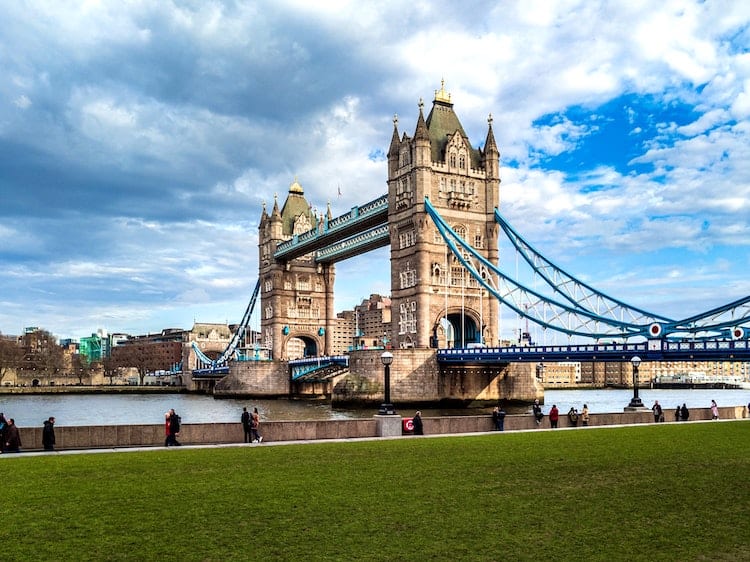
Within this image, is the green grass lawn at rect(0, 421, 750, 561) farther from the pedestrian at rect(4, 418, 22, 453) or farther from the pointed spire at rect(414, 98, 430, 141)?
the pointed spire at rect(414, 98, 430, 141)

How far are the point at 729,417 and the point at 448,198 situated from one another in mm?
38855

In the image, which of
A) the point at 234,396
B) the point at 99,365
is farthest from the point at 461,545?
the point at 99,365

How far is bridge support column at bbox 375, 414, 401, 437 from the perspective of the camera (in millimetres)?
25875

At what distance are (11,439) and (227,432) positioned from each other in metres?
6.28

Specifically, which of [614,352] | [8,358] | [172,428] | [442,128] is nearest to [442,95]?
[442,128]

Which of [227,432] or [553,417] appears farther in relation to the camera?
[553,417]

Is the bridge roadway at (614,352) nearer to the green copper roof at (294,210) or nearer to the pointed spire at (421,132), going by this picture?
the pointed spire at (421,132)

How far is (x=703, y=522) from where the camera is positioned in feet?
40.3

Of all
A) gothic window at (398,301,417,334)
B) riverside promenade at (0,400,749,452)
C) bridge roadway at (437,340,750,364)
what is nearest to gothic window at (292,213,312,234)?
gothic window at (398,301,417,334)

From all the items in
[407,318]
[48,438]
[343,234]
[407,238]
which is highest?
[343,234]

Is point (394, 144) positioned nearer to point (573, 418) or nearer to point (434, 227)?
point (434, 227)

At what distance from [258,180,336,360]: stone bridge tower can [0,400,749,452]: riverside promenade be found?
77.2 m

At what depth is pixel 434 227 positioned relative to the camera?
235 ft

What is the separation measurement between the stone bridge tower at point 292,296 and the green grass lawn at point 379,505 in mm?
84715
